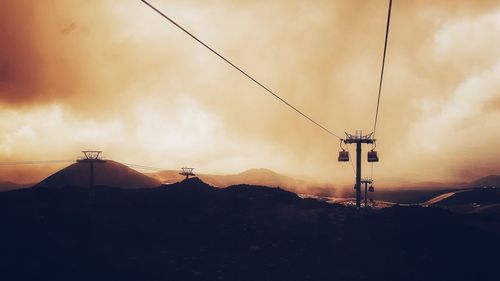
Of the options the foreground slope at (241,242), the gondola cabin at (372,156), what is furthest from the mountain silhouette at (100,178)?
the gondola cabin at (372,156)

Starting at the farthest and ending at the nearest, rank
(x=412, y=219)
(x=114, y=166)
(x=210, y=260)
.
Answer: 1. (x=114, y=166)
2. (x=412, y=219)
3. (x=210, y=260)

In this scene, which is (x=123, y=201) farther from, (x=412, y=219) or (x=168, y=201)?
(x=412, y=219)

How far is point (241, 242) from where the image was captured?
2512 cm

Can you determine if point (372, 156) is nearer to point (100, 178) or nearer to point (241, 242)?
point (241, 242)

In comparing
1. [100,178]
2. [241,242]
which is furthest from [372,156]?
[100,178]

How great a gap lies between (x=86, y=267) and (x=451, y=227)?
27.3 meters

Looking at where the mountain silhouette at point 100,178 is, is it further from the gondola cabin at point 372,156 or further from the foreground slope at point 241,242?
the gondola cabin at point 372,156

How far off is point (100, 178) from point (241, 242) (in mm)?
119030

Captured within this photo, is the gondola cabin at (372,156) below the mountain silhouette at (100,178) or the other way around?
the other way around

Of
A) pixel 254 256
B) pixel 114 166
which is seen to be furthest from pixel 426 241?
pixel 114 166

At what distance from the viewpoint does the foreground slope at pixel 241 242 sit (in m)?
20.0

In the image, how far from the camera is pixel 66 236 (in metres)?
26.0

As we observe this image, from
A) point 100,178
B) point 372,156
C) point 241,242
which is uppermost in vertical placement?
point 372,156

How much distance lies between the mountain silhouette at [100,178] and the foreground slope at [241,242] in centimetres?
9932
